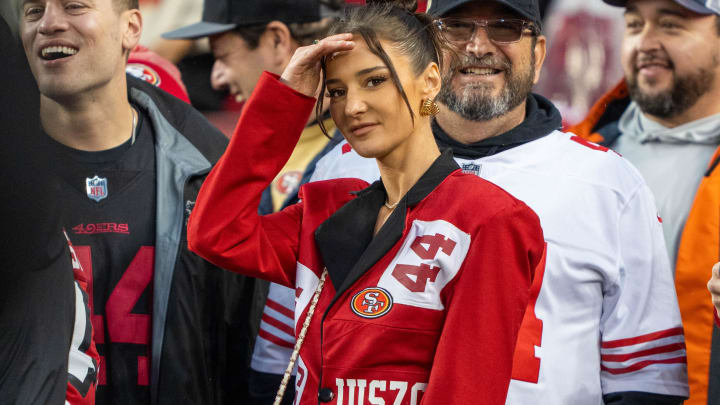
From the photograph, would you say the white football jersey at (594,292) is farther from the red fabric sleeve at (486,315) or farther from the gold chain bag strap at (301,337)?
the gold chain bag strap at (301,337)

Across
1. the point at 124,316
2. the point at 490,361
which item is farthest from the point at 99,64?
the point at 490,361

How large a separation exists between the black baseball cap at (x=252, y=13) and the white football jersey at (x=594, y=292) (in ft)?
5.39

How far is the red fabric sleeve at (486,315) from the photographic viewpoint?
1941 mm

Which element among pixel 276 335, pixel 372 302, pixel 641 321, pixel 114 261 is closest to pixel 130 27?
pixel 114 261

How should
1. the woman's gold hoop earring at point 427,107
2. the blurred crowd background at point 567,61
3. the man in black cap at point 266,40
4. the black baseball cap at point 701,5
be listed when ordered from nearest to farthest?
the woman's gold hoop earring at point 427,107
the black baseball cap at point 701,5
the man in black cap at point 266,40
the blurred crowd background at point 567,61

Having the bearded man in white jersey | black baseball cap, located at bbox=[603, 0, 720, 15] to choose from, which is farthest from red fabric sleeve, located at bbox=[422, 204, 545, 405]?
black baseball cap, located at bbox=[603, 0, 720, 15]

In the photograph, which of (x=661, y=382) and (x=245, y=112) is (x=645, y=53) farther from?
(x=245, y=112)

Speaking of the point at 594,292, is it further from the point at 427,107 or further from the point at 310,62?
the point at 310,62

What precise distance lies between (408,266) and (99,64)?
1.27m

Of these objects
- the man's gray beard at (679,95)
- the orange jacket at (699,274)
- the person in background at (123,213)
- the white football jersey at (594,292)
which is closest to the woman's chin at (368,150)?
the white football jersey at (594,292)

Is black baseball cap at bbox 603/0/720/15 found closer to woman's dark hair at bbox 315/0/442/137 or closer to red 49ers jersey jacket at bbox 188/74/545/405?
woman's dark hair at bbox 315/0/442/137

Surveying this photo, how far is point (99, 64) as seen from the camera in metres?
2.84

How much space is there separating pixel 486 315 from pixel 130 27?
1.55 meters

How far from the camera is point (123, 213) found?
285 cm
